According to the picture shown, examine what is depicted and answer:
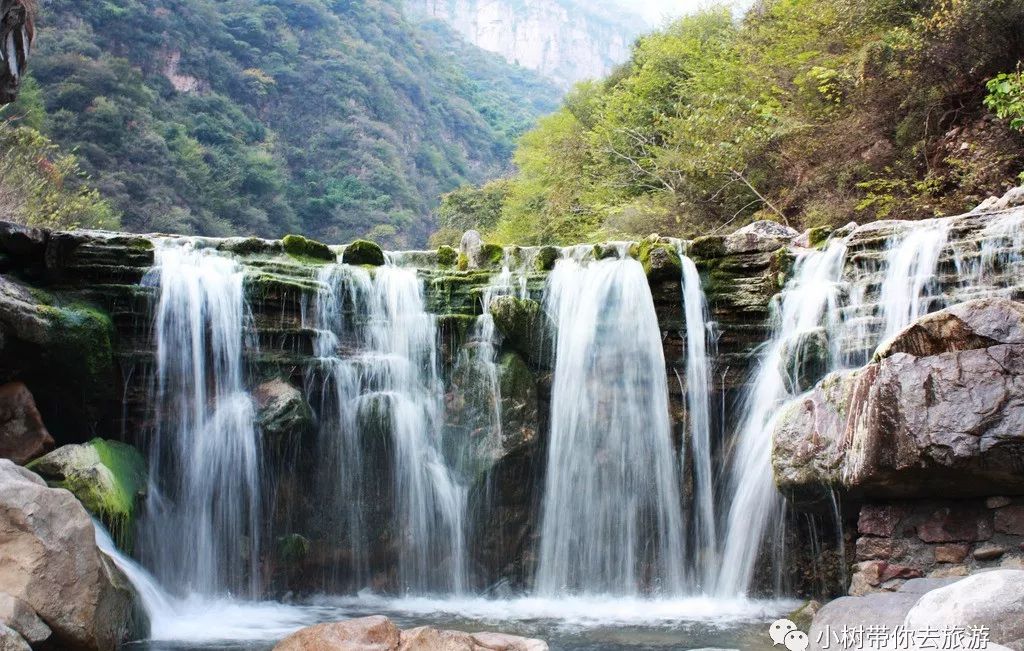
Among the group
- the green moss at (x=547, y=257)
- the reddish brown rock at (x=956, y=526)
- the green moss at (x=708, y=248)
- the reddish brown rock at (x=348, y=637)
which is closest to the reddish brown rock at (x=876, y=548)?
the reddish brown rock at (x=956, y=526)

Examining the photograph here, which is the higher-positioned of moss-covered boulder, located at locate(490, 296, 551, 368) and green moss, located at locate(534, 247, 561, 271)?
green moss, located at locate(534, 247, 561, 271)

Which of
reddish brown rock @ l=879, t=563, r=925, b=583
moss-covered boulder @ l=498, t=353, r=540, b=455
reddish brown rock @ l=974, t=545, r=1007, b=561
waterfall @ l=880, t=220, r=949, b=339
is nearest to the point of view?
reddish brown rock @ l=974, t=545, r=1007, b=561

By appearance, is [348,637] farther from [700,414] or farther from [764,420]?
[700,414]

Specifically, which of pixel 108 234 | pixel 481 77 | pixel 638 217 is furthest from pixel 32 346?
pixel 481 77

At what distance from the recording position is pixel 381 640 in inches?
233

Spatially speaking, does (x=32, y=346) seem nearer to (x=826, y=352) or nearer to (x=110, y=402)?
(x=110, y=402)

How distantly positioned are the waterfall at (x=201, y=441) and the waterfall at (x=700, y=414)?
5.29 metres

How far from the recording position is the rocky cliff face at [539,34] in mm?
115500

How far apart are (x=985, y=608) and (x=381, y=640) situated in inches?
150

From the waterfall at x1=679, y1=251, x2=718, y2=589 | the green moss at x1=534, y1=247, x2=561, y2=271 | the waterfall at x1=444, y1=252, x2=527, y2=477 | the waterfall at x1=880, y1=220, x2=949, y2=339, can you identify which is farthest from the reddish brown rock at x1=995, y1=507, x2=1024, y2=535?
the green moss at x1=534, y1=247, x2=561, y2=271

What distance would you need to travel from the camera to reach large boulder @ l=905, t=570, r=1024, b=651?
4.55m

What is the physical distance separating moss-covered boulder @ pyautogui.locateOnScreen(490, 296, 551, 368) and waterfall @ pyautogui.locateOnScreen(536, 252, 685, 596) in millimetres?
198

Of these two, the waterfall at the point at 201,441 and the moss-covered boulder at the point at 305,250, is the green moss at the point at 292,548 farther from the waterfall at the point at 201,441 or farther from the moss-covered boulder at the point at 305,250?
the moss-covered boulder at the point at 305,250

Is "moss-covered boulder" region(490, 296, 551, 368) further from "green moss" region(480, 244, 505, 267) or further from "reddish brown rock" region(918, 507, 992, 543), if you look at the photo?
"reddish brown rock" region(918, 507, 992, 543)
